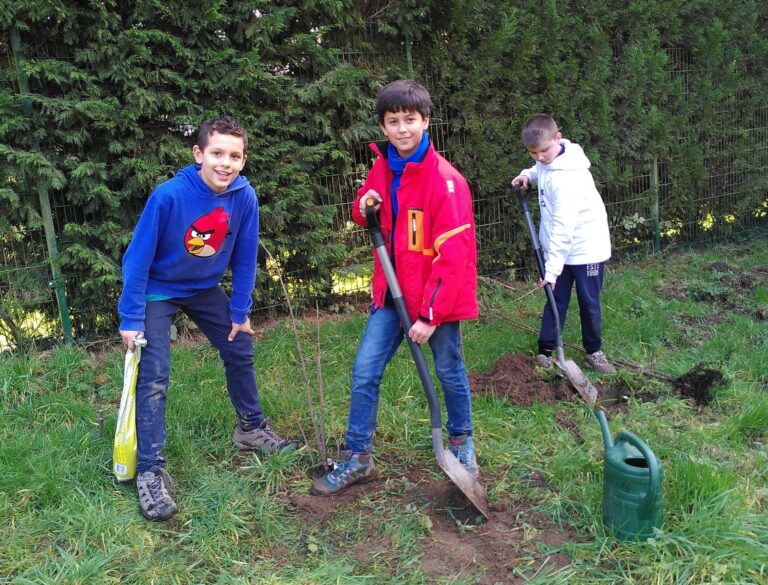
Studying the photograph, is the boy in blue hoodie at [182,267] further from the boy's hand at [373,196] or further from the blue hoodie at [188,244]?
the boy's hand at [373,196]

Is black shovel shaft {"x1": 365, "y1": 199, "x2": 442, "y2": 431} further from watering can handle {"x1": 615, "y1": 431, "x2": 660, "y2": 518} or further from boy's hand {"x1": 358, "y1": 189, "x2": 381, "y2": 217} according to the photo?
watering can handle {"x1": 615, "y1": 431, "x2": 660, "y2": 518}

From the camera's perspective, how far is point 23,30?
462cm

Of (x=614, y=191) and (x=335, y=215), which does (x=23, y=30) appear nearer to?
(x=335, y=215)

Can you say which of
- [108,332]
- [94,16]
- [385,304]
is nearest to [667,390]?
[385,304]

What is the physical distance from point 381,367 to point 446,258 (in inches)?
26.4

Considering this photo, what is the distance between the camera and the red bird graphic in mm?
3234

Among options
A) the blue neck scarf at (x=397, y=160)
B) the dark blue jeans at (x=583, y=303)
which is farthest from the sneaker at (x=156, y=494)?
the dark blue jeans at (x=583, y=303)

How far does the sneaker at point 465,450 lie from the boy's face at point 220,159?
1.72 m

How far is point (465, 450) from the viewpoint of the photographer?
3.32m

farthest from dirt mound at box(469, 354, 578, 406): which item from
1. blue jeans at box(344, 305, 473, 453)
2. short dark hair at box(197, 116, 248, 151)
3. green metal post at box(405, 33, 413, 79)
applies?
green metal post at box(405, 33, 413, 79)

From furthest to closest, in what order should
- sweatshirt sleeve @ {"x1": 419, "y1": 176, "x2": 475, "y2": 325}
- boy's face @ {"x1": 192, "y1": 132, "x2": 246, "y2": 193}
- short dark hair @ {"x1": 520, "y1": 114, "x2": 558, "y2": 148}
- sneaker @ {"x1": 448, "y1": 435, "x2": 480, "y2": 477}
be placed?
short dark hair @ {"x1": 520, "y1": 114, "x2": 558, "y2": 148} < sneaker @ {"x1": 448, "y1": 435, "x2": 480, "y2": 477} < boy's face @ {"x1": 192, "y1": 132, "x2": 246, "y2": 193} < sweatshirt sleeve @ {"x1": 419, "y1": 176, "x2": 475, "y2": 325}

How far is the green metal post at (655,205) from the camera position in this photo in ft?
26.0

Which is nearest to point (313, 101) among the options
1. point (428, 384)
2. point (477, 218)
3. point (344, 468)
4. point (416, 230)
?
point (477, 218)

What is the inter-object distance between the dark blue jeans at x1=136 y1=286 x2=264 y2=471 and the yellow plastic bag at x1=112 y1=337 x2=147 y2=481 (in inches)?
1.7
